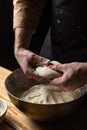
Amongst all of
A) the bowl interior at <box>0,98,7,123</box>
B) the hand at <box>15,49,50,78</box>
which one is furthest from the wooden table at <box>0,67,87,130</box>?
the hand at <box>15,49,50,78</box>

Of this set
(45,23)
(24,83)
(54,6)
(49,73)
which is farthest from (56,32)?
(45,23)

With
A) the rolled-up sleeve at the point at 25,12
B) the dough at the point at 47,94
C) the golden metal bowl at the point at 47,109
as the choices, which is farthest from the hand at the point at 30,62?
the rolled-up sleeve at the point at 25,12

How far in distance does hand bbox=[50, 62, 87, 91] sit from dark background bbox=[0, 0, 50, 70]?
1733 mm

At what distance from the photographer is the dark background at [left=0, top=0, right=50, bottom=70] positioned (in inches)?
108

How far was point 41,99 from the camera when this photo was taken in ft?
3.19

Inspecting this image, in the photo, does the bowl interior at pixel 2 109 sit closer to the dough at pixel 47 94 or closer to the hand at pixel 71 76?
the dough at pixel 47 94

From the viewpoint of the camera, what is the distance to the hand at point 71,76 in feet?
3.05

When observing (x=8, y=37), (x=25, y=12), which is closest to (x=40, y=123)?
(x=25, y=12)

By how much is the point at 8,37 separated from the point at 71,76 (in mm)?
2053

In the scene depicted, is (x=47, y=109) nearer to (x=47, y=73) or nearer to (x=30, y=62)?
(x=47, y=73)

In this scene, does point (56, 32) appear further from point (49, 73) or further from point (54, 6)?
point (49, 73)

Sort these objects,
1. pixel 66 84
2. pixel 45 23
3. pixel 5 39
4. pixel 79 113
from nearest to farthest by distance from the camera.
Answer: pixel 66 84 → pixel 79 113 → pixel 45 23 → pixel 5 39

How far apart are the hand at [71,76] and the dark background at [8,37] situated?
173 centimetres

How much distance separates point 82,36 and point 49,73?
1.17 feet
